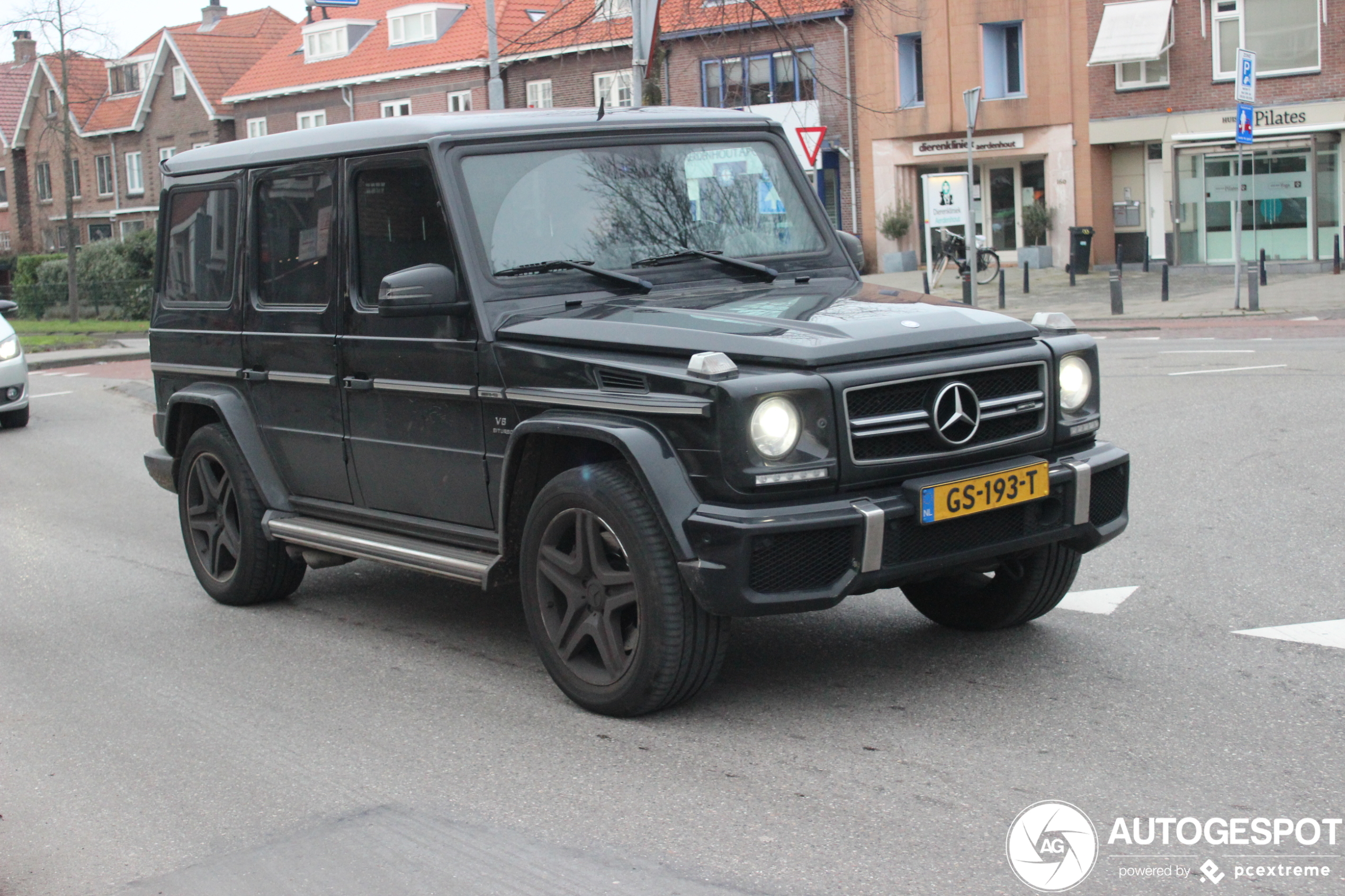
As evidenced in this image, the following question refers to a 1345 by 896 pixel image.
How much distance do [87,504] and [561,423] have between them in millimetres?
6849

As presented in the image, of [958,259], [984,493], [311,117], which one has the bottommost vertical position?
[984,493]

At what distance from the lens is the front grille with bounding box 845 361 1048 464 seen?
466cm

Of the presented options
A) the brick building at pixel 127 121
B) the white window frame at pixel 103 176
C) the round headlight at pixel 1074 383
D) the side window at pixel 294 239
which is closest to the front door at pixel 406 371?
the side window at pixel 294 239

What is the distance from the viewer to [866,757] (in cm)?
453

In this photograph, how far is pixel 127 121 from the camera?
61281mm

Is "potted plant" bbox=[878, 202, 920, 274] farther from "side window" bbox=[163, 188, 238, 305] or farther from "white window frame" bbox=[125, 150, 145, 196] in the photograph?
"white window frame" bbox=[125, 150, 145, 196]

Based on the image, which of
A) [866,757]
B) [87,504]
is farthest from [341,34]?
[866,757]

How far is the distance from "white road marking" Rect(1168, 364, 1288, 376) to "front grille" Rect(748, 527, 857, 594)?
421 inches

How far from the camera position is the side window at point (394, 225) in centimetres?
565

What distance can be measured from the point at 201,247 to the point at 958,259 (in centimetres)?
2638

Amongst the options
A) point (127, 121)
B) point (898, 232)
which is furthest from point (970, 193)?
point (127, 121)

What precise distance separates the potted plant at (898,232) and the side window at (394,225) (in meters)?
33.9

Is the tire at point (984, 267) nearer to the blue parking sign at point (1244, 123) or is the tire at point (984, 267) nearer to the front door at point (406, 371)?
the blue parking sign at point (1244, 123)

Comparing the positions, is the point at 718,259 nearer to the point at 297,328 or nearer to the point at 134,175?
the point at 297,328
